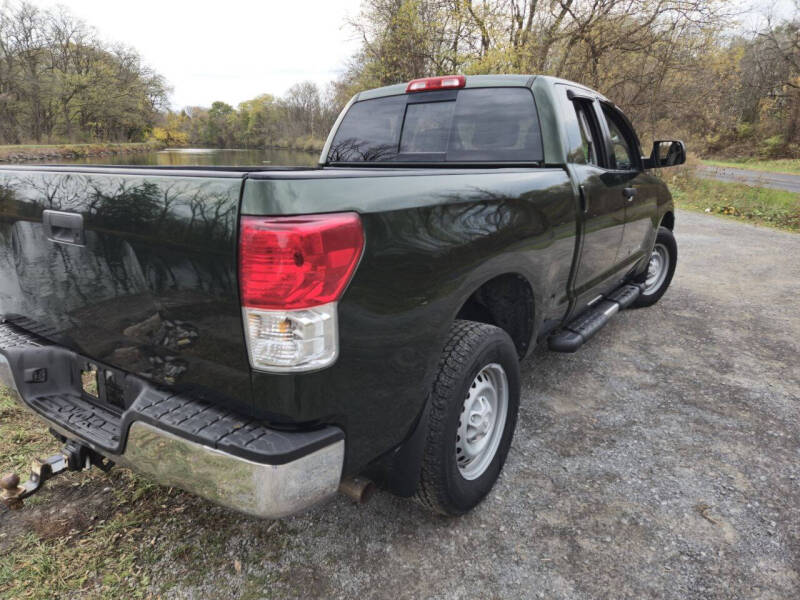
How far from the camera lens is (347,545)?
2039 millimetres

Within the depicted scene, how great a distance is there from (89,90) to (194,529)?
6434 centimetres

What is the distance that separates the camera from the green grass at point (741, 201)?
1170 centimetres

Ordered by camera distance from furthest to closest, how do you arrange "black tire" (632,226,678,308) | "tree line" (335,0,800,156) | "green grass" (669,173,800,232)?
"tree line" (335,0,800,156) → "green grass" (669,173,800,232) → "black tire" (632,226,678,308)

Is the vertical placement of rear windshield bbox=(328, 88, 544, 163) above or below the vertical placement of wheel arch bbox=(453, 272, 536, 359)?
above

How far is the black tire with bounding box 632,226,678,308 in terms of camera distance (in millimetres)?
5004

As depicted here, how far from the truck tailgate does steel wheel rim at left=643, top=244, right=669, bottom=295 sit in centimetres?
483

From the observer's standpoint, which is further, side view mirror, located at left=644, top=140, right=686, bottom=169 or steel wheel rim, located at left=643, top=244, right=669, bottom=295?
steel wheel rim, located at left=643, top=244, right=669, bottom=295

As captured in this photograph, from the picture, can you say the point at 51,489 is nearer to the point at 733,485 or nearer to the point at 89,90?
the point at 733,485

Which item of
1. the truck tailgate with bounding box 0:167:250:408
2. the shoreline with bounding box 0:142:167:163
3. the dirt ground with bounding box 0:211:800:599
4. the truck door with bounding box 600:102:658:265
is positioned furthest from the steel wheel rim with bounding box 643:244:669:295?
the shoreline with bounding box 0:142:167:163

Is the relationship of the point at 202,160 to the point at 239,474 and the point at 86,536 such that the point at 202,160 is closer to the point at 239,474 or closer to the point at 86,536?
Answer: the point at 86,536

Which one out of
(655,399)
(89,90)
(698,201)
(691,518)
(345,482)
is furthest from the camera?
(89,90)

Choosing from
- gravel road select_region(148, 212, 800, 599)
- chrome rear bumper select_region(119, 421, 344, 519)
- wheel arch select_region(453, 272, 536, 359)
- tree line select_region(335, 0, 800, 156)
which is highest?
tree line select_region(335, 0, 800, 156)

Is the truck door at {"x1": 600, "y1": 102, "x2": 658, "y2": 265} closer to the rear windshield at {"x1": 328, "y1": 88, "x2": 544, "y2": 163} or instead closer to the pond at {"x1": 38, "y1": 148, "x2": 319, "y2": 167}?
the rear windshield at {"x1": 328, "y1": 88, "x2": 544, "y2": 163}

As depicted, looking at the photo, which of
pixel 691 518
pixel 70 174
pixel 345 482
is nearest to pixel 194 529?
pixel 345 482
